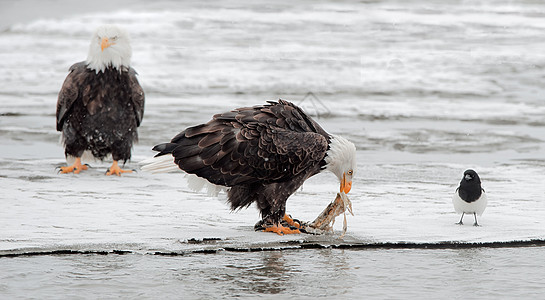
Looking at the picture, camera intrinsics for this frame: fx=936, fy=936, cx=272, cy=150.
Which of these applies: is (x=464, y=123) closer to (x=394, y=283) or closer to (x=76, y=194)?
(x=76, y=194)

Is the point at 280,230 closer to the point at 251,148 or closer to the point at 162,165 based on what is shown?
the point at 251,148

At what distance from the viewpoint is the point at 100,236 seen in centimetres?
543

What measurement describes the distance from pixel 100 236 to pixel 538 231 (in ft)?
8.65

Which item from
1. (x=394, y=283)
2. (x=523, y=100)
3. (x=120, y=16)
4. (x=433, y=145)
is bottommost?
(x=394, y=283)

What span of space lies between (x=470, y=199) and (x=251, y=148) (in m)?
1.48

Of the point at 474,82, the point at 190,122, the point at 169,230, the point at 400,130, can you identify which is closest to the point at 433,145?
the point at 400,130

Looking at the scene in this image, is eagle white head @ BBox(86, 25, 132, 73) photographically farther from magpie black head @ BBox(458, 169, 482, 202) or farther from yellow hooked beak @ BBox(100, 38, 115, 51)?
magpie black head @ BBox(458, 169, 482, 202)

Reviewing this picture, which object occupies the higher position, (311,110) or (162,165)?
(311,110)

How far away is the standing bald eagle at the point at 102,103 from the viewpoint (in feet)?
27.6

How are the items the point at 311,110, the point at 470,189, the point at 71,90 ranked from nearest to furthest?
the point at 470,189 < the point at 71,90 < the point at 311,110

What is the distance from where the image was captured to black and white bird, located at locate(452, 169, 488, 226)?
19.9ft

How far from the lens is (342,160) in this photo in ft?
19.3

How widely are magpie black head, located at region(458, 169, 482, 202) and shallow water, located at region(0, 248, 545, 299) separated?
844mm

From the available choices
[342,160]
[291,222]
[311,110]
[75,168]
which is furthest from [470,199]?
[311,110]
